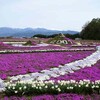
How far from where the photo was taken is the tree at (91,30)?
59.7m

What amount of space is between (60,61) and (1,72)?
5.15m

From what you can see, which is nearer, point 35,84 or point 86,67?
point 35,84

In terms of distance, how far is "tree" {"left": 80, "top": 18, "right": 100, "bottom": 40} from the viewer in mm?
59694

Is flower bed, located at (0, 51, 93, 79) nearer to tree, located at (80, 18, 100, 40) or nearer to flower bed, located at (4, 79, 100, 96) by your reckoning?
flower bed, located at (4, 79, 100, 96)

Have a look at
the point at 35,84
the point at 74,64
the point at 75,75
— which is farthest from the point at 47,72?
the point at 35,84

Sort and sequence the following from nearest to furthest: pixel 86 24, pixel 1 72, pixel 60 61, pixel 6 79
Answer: pixel 6 79
pixel 1 72
pixel 60 61
pixel 86 24

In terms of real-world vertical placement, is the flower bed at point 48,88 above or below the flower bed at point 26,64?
above

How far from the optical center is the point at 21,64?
19734mm

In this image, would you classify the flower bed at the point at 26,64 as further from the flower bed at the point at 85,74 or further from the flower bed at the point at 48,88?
the flower bed at the point at 48,88

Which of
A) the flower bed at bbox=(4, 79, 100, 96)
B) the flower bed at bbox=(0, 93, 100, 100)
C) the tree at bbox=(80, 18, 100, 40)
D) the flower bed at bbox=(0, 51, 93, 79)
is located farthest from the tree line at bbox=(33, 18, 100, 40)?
the flower bed at bbox=(0, 93, 100, 100)

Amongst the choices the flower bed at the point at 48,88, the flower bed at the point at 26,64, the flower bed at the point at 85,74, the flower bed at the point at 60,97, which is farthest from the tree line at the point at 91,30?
the flower bed at the point at 60,97

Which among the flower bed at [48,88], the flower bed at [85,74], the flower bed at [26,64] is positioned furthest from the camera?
the flower bed at [26,64]

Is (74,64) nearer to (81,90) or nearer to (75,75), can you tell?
(75,75)

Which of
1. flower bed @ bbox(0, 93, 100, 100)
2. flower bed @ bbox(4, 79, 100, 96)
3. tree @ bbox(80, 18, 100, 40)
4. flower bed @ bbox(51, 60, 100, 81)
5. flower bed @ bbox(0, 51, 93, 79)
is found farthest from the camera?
tree @ bbox(80, 18, 100, 40)
